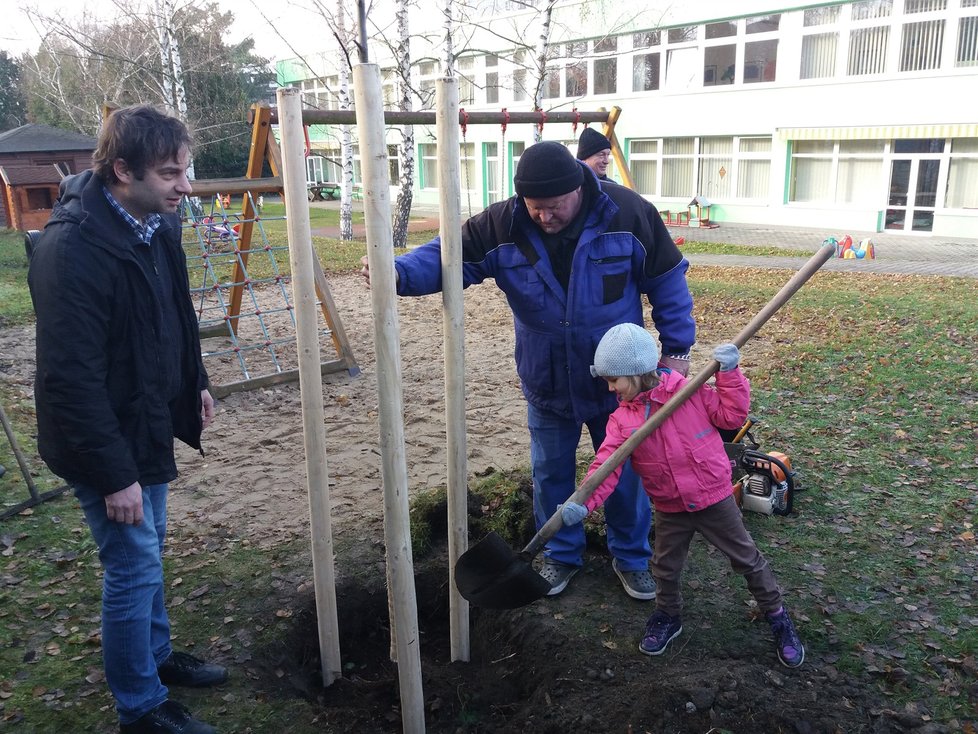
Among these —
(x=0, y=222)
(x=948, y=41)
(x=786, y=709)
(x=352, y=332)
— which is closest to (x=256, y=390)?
(x=352, y=332)

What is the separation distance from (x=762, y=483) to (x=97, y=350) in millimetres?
3294

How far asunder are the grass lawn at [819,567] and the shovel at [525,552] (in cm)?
75

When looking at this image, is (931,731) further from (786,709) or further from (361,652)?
(361,652)

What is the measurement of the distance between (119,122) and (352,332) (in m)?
6.56

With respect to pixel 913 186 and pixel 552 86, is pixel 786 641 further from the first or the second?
pixel 552 86

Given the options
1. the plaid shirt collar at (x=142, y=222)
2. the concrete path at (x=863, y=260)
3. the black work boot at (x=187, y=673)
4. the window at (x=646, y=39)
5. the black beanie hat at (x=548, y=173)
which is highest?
the window at (x=646, y=39)

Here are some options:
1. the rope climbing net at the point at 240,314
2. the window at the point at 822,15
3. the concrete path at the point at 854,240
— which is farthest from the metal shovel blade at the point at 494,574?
the window at the point at 822,15

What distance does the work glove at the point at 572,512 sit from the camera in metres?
2.65

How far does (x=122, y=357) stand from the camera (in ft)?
7.73

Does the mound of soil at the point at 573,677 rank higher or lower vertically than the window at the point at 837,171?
lower

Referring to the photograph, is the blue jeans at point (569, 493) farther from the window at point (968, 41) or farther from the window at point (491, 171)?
the window at point (491, 171)

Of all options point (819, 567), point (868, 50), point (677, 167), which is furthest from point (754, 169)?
point (819, 567)

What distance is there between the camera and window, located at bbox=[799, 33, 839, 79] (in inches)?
812

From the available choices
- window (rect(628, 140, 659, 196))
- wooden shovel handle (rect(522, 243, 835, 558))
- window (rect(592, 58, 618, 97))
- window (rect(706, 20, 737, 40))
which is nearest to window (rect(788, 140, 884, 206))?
window (rect(706, 20, 737, 40))
